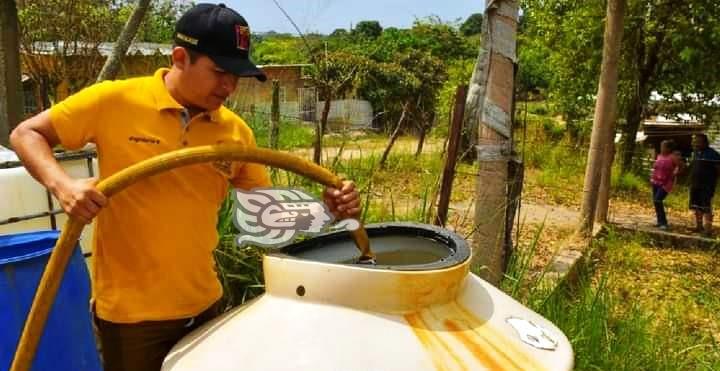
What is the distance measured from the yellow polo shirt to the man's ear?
0.24ft

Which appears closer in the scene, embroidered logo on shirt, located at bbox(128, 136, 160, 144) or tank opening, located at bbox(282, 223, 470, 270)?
tank opening, located at bbox(282, 223, 470, 270)

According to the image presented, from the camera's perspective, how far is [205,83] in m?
1.53

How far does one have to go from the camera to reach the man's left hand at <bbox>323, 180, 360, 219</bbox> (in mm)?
1322

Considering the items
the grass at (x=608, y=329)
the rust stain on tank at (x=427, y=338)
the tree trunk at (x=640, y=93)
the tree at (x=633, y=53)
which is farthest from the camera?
the tree trunk at (x=640, y=93)

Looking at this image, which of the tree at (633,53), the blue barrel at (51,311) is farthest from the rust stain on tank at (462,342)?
the tree at (633,53)

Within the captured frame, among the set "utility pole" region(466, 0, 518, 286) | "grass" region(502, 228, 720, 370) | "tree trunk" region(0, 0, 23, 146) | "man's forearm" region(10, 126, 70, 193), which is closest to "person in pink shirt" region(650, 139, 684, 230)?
"grass" region(502, 228, 720, 370)

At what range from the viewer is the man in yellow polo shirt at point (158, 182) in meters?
1.47

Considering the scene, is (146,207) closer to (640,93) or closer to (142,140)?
(142,140)

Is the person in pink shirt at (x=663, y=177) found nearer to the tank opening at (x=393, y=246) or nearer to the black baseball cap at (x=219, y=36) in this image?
the tank opening at (x=393, y=246)

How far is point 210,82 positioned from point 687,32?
11.6 metres

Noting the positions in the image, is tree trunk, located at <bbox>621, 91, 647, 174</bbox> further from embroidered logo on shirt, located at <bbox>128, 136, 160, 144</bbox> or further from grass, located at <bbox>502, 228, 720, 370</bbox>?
embroidered logo on shirt, located at <bbox>128, 136, 160, 144</bbox>

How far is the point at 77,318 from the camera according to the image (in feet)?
5.86

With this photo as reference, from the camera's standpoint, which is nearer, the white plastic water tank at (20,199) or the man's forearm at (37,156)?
the man's forearm at (37,156)

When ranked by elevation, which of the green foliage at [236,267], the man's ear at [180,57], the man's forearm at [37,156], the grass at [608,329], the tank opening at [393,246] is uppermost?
the man's ear at [180,57]
